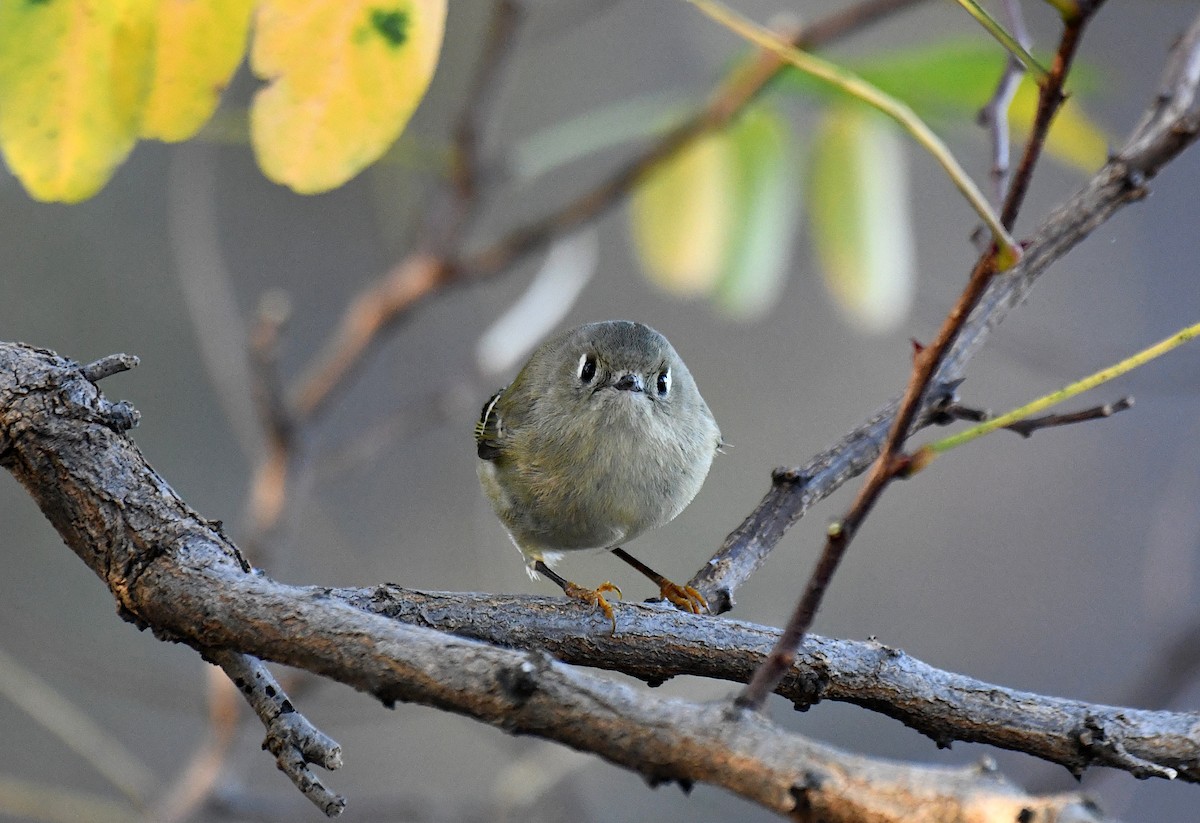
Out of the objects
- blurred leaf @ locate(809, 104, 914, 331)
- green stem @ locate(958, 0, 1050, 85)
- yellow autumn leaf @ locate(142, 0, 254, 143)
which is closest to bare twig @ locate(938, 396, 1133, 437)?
green stem @ locate(958, 0, 1050, 85)

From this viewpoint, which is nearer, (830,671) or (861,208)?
(830,671)

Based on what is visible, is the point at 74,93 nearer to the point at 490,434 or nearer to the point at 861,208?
the point at 490,434

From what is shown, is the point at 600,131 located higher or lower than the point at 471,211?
higher

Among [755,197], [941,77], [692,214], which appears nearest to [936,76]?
[941,77]

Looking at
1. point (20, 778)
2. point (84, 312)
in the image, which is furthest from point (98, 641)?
point (84, 312)

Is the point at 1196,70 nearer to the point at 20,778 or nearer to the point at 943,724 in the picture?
the point at 943,724

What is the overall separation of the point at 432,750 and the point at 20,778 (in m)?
1.40

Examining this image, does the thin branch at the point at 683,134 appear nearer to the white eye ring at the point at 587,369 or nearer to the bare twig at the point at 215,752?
the white eye ring at the point at 587,369

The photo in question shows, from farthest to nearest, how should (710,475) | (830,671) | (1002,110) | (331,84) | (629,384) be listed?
(710,475)
(629,384)
(1002,110)
(830,671)
(331,84)

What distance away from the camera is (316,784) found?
2.83 feet

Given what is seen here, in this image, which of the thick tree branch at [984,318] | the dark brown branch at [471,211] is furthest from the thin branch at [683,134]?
the thick tree branch at [984,318]

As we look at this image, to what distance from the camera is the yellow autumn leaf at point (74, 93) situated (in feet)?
3.41

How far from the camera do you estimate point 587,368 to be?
2141 millimetres

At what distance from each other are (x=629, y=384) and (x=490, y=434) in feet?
1.06
